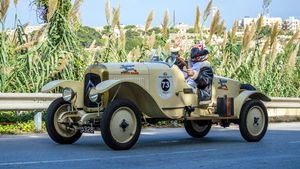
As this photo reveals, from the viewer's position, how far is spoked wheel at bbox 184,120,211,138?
43.2 feet

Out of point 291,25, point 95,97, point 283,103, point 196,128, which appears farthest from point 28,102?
point 291,25

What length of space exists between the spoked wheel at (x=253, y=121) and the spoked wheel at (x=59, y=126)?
10.1 feet

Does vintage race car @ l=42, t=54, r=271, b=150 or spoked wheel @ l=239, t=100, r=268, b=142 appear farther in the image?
spoked wheel @ l=239, t=100, r=268, b=142

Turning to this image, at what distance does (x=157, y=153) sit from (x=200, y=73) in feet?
8.67

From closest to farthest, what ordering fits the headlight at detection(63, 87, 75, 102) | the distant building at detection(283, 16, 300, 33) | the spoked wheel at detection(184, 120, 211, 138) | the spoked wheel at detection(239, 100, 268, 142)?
the headlight at detection(63, 87, 75, 102)
the spoked wheel at detection(239, 100, 268, 142)
the spoked wheel at detection(184, 120, 211, 138)
the distant building at detection(283, 16, 300, 33)

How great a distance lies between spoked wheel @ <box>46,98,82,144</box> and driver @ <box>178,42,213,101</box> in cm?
225

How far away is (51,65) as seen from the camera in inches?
599

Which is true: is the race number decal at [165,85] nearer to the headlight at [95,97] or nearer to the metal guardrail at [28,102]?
the headlight at [95,97]

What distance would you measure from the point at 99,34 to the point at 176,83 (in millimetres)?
7330

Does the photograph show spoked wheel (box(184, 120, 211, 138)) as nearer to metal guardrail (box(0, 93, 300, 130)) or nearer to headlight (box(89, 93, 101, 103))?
metal guardrail (box(0, 93, 300, 130))

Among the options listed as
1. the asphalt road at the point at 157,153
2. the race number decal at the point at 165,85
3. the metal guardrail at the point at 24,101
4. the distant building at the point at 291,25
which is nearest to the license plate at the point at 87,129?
the asphalt road at the point at 157,153

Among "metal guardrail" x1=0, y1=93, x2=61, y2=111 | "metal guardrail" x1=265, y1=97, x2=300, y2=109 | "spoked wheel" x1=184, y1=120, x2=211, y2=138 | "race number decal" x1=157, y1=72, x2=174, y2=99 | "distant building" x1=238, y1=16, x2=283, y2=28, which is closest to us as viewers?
"race number decal" x1=157, y1=72, x2=174, y2=99

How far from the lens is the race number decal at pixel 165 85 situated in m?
11.3

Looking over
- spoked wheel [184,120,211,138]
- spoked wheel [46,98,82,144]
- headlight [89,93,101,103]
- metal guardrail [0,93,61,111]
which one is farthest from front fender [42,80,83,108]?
spoked wheel [184,120,211,138]
